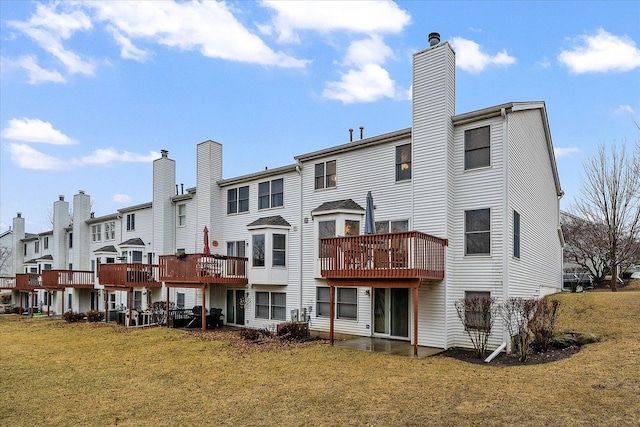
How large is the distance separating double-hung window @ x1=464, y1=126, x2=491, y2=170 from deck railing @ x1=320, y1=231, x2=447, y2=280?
2.77m

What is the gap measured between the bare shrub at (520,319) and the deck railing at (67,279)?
28221 mm

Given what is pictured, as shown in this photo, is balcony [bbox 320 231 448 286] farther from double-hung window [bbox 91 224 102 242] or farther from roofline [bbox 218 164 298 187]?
double-hung window [bbox 91 224 102 242]

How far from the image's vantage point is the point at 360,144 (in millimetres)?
16312

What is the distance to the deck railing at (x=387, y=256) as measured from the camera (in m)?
12.1

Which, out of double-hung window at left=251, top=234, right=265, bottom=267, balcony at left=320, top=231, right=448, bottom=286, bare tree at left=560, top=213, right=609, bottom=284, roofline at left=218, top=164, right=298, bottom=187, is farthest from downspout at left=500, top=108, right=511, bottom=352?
bare tree at left=560, top=213, right=609, bottom=284

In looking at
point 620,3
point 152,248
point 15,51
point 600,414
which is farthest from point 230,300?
point 620,3

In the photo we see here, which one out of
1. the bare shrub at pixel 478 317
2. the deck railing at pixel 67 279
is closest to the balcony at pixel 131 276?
the deck railing at pixel 67 279

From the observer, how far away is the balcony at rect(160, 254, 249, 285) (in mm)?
18891

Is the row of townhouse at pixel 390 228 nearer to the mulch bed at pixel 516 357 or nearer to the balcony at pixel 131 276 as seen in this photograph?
the balcony at pixel 131 276

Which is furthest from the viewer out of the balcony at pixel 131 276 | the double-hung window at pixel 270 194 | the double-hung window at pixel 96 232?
the double-hung window at pixel 96 232

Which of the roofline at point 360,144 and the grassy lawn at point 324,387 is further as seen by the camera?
the roofline at point 360,144

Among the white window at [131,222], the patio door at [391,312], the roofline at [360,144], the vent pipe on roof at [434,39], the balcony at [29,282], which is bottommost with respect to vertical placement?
the balcony at [29,282]

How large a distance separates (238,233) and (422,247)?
11469 millimetres

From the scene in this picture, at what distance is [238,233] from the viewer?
69.6 ft
